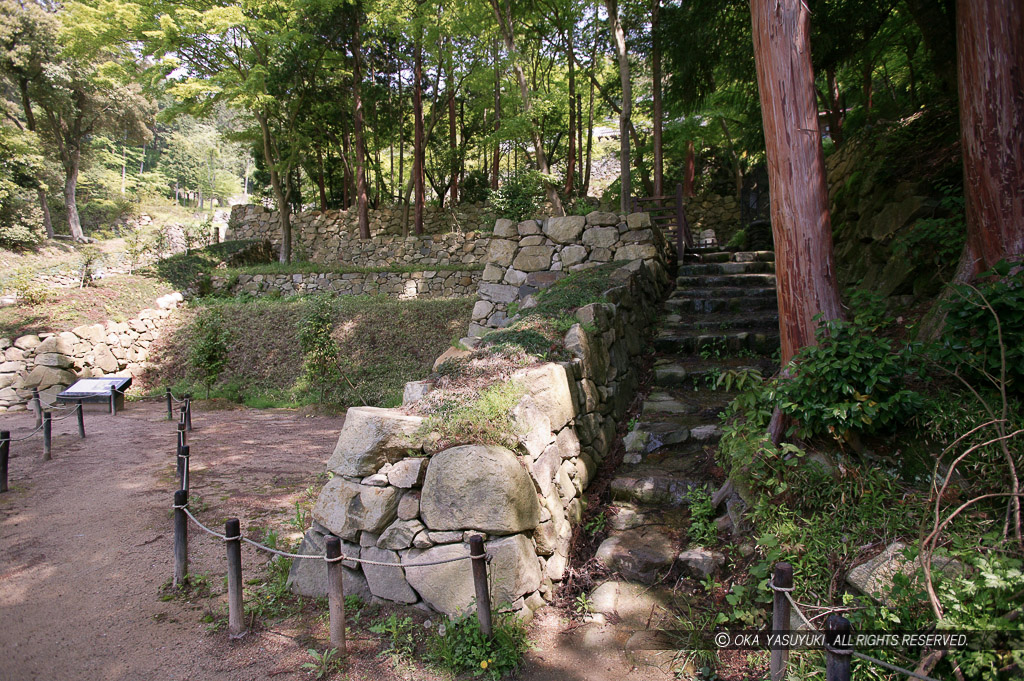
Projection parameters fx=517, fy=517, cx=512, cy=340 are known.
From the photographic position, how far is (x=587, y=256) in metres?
7.52

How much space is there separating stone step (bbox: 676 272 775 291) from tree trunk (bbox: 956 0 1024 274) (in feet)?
12.1

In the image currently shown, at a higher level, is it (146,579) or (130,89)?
(130,89)

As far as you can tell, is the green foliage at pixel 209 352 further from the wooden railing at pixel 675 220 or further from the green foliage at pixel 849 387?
the green foliage at pixel 849 387

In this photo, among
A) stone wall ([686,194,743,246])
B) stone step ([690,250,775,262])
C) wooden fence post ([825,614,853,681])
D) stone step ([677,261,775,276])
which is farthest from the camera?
stone wall ([686,194,743,246])

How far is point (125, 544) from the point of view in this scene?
161 inches

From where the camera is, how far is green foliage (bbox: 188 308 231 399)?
1032 centimetres

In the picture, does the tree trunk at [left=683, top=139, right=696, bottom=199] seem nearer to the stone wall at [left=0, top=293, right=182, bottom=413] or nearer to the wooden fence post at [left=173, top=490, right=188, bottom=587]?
the stone wall at [left=0, top=293, right=182, bottom=413]

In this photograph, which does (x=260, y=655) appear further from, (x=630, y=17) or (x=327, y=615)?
(x=630, y=17)

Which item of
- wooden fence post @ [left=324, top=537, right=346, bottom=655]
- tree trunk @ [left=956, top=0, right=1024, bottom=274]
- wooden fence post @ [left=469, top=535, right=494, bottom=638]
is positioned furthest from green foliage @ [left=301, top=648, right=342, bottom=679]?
tree trunk @ [left=956, top=0, right=1024, bottom=274]

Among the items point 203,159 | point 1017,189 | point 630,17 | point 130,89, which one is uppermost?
point 203,159

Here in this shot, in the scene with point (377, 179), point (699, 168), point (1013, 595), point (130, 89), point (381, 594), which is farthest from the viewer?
point (130, 89)

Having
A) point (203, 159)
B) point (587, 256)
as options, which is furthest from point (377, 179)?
point (203, 159)

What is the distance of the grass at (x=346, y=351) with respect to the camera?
9328mm

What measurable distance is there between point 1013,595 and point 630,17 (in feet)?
43.3
